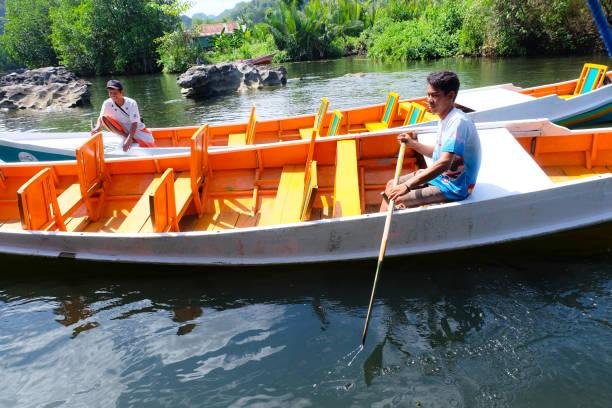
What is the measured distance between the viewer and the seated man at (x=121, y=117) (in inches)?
304

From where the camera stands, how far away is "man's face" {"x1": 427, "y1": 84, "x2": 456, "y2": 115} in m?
4.03

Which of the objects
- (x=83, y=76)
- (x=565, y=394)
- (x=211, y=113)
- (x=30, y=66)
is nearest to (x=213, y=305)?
(x=565, y=394)

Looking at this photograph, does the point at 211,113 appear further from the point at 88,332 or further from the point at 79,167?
the point at 88,332

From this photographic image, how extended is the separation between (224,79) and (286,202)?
18.7 metres

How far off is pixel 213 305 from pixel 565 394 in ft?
10.3

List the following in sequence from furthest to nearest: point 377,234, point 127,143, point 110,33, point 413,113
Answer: point 110,33 → point 413,113 → point 127,143 → point 377,234

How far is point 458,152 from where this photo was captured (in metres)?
4.14

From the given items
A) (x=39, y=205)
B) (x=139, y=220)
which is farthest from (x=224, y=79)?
(x=39, y=205)

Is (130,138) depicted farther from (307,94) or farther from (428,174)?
(307,94)

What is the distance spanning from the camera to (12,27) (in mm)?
47312

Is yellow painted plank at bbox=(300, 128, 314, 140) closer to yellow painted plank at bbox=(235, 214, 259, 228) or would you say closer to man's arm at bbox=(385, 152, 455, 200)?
yellow painted plank at bbox=(235, 214, 259, 228)

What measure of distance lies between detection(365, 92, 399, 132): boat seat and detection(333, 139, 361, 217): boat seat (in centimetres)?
280

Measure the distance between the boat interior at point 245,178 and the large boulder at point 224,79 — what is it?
53.7ft

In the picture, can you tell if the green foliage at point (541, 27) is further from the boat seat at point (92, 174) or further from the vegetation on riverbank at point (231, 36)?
the boat seat at point (92, 174)
